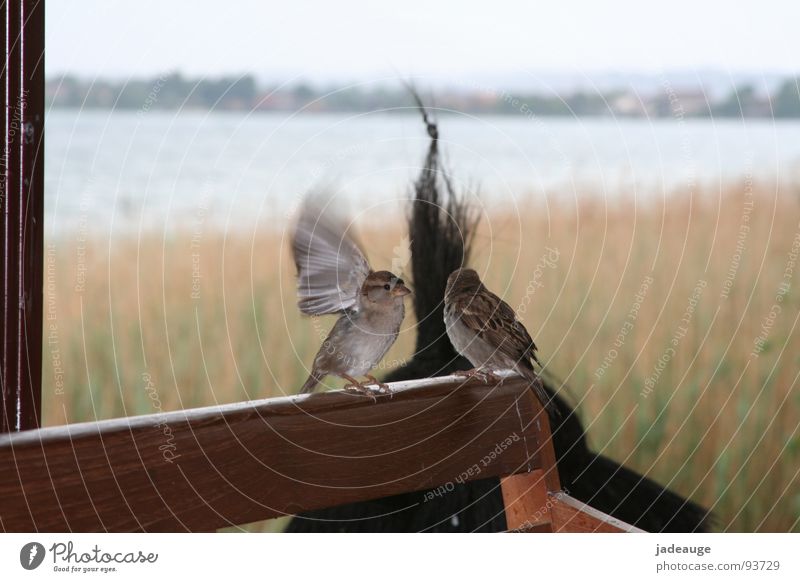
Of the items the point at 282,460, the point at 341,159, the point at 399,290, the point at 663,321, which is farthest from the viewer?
the point at 663,321

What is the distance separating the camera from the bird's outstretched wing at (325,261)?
0.77m

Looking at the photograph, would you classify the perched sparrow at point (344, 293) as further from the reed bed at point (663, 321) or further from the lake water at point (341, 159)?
the reed bed at point (663, 321)

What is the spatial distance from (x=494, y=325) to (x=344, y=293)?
146 millimetres

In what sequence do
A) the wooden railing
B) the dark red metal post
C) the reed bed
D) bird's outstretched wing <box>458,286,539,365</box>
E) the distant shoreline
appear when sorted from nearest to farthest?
the wooden railing, the dark red metal post, bird's outstretched wing <box>458,286,539,365</box>, the distant shoreline, the reed bed

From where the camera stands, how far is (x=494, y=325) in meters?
0.86

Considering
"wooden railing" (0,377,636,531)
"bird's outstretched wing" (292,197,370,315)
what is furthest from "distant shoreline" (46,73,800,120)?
"wooden railing" (0,377,636,531)

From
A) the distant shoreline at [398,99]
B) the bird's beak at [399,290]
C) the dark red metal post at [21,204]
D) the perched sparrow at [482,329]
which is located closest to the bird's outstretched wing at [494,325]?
the perched sparrow at [482,329]

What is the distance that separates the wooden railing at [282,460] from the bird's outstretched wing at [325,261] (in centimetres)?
10

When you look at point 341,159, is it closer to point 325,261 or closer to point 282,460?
point 325,261

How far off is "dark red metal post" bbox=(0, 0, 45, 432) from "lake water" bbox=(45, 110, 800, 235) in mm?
153

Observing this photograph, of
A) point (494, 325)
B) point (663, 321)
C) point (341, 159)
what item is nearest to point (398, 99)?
point (341, 159)

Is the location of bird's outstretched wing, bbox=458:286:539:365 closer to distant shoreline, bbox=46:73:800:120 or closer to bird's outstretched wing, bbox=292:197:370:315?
bird's outstretched wing, bbox=292:197:370:315

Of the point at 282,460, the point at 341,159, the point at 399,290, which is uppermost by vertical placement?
the point at 341,159

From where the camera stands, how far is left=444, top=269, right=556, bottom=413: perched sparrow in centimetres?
86
